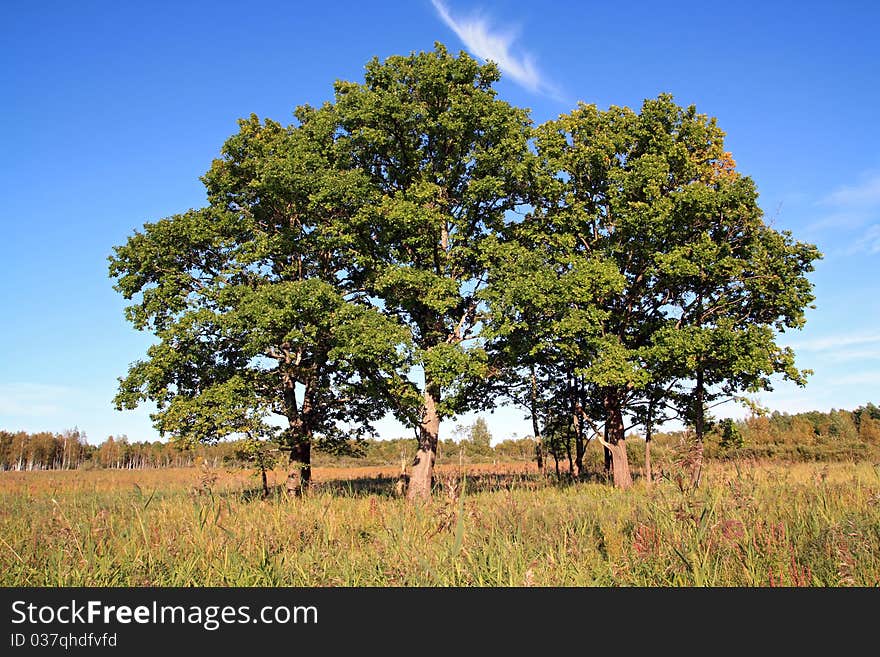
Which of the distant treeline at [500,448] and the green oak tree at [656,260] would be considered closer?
the green oak tree at [656,260]

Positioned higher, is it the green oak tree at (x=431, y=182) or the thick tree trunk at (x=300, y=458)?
the green oak tree at (x=431, y=182)

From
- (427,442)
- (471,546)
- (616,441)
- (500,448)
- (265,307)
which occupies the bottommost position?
(500,448)

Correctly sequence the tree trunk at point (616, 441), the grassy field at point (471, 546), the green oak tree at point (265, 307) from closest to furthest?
the grassy field at point (471, 546)
the green oak tree at point (265, 307)
the tree trunk at point (616, 441)

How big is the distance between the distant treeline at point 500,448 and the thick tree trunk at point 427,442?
1.14m

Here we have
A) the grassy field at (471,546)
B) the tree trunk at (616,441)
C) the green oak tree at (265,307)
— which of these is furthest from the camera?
the tree trunk at (616,441)

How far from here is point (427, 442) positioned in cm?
1958

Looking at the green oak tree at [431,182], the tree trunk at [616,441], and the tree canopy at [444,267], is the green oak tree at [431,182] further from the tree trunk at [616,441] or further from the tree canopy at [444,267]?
the tree trunk at [616,441]

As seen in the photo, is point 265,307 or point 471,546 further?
point 265,307

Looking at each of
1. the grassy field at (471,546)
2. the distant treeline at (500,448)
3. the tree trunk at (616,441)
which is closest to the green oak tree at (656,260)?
the tree trunk at (616,441)

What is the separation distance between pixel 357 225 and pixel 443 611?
1640cm

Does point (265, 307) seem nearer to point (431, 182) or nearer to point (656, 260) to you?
point (431, 182)

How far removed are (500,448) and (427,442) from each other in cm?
7243

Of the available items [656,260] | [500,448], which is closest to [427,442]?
[656,260]

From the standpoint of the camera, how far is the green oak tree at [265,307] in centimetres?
1772
